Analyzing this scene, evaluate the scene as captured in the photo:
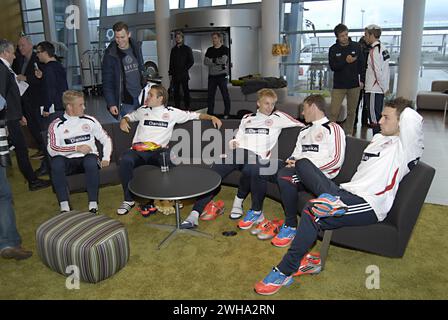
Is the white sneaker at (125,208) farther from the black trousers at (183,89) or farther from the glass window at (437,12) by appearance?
the glass window at (437,12)

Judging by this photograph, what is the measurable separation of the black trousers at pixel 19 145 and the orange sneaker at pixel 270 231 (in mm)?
2694

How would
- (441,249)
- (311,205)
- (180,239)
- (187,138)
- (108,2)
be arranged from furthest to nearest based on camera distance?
1. (108,2)
2. (187,138)
3. (180,239)
4. (441,249)
5. (311,205)

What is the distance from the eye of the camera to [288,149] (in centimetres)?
355

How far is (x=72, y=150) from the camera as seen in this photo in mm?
3381

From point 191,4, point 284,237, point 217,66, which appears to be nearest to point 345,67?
point 217,66

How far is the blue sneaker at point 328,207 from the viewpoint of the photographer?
87.4 inches

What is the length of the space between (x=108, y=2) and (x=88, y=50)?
2.52 metres

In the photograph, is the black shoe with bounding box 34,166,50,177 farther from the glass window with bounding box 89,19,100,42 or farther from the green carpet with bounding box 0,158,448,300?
the glass window with bounding box 89,19,100,42

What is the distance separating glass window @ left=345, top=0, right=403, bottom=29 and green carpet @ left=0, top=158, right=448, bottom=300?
764 cm

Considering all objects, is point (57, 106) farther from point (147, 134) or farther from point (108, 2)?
point (108, 2)

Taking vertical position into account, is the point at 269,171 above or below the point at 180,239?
above

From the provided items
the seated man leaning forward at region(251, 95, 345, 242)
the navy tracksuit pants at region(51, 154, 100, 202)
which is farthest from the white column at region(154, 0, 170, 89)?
the seated man leaning forward at region(251, 95, 345, 242)

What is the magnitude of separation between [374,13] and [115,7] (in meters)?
8.68
